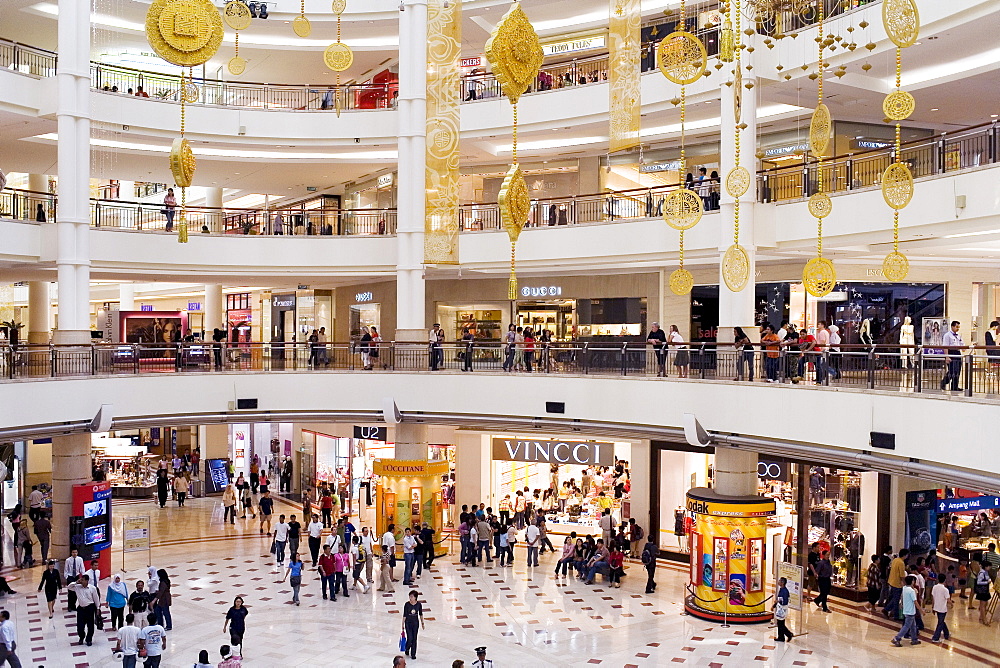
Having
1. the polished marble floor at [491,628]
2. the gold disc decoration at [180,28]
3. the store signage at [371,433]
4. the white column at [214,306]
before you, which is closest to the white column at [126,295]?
the white column at [214,306]

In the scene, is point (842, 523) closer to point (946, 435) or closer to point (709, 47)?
point (946, 435)

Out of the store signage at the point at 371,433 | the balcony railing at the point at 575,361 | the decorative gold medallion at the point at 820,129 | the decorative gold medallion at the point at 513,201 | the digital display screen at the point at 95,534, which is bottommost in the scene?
the digital display screen at the point at 95,534

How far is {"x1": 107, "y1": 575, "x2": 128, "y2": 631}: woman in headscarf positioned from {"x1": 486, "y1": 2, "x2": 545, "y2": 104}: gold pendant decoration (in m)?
11.1

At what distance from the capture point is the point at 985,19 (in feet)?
49.8

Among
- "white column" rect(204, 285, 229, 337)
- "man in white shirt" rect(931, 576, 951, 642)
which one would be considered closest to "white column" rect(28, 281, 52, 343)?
"white column" rect(204, 285, 229, 337)

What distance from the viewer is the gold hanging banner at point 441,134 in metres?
17.3

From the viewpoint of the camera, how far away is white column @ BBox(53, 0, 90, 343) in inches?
822

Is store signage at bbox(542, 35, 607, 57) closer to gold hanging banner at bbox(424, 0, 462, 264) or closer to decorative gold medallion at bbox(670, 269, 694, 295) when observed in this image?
gold hanging banner at bbox(424, 0, 462, 264)

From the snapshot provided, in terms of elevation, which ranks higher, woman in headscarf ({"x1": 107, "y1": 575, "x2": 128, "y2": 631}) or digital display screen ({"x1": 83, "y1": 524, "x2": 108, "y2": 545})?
digital display screen ({"x1": 83, "y1": 524, "x2": 108, "y2": 545})

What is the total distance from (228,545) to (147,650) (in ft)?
31.2

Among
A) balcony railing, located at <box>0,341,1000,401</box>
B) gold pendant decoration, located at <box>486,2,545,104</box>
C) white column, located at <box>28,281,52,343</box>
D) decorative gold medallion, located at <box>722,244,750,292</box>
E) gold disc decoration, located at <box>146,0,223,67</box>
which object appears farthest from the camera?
white column, located at <box>28,281,52,343</box>

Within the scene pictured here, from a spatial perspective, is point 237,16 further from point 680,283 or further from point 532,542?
point 532,542

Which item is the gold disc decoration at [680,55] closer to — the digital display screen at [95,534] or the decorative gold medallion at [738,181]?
the decorative gold medallion at [738,181]

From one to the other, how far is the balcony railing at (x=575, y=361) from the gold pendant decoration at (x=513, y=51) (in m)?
6.75
